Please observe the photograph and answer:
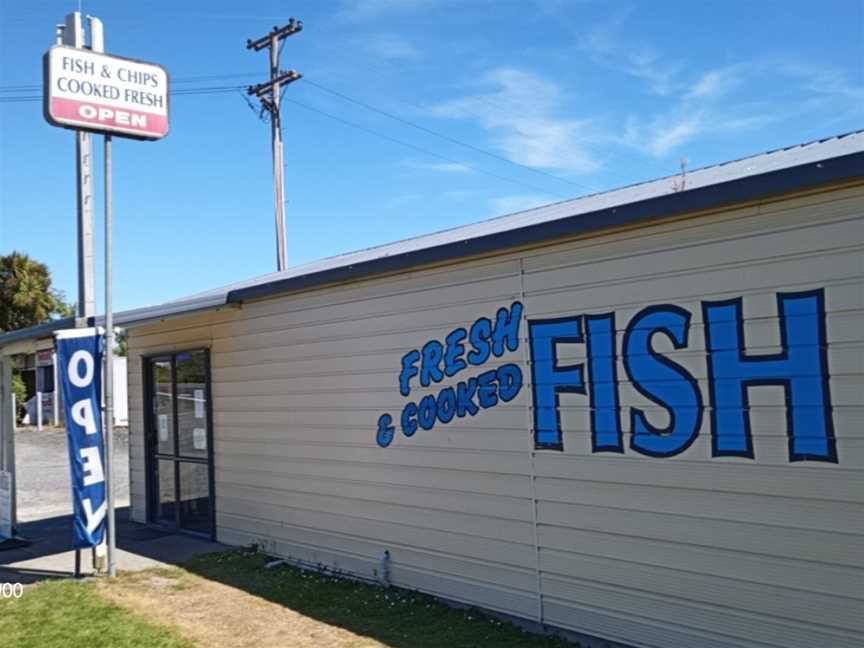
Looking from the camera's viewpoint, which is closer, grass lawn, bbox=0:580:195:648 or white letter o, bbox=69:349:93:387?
grass lawn, bbox=0:580:195:648

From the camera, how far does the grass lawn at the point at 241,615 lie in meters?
5.73

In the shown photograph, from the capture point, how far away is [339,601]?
676cm

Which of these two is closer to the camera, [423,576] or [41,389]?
[423,576]

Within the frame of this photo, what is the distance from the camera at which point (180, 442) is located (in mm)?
10484

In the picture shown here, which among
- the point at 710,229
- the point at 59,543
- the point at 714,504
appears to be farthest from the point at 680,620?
the point at 59,543

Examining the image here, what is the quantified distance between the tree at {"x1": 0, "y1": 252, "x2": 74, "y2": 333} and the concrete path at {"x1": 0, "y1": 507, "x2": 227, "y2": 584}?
24.0 m

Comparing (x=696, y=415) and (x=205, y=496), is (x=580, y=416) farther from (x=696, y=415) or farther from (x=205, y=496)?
(x=205, y=496)

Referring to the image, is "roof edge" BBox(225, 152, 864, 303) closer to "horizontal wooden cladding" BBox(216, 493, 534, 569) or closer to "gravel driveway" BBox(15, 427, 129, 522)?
"horizontal wooden cladding" BBox(216, 493, 534, 569)

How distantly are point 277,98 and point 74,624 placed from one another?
16.9 m

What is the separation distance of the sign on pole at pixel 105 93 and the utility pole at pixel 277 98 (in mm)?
11889

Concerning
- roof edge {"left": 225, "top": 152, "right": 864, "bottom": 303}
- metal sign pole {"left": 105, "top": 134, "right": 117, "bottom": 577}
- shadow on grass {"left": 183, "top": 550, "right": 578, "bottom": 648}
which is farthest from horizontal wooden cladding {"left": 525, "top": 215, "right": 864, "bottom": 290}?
metal sign pole {"left": 105, "top": 134, "right": 117, "bottom": 577}

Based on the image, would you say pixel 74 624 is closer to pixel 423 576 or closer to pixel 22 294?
pixel 423 576

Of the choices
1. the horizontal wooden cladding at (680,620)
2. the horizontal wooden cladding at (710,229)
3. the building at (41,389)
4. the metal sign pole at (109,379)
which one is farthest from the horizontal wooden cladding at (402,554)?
the building at (41,389)

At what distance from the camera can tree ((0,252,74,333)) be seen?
32625 millimetres
